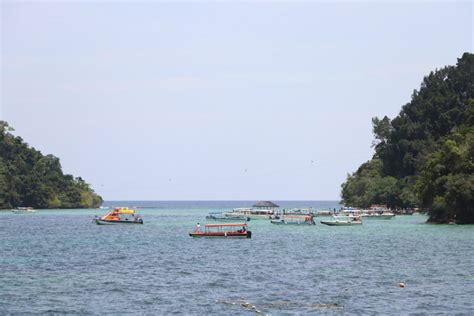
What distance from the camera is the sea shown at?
45.4 metres

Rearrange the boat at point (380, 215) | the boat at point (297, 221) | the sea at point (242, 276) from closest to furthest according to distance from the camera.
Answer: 1. the sea at point (242, 276)
2. the boat at point (297, 221)
3. the boat at point (380, 215)

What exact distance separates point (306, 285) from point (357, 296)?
18.1ft

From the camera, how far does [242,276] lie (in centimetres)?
5953

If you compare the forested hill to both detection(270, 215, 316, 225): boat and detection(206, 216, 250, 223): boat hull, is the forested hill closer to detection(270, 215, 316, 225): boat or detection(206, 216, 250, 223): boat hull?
detection(270, 215, 316, 225): boat

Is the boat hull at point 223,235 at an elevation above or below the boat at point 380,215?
below

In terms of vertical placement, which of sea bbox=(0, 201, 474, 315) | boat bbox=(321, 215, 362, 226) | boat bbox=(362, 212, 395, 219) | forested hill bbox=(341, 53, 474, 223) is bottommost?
sea bbox=(0, 201, 474, 315)

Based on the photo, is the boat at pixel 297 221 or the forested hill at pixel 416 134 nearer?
the boat at pixel 297 221

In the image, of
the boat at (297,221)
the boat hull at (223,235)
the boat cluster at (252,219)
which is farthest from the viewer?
the boat at (297,221)

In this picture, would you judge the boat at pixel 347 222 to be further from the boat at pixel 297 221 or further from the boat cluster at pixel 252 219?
the boat at pixel 297 221

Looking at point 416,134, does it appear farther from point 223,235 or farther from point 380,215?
point 223,235

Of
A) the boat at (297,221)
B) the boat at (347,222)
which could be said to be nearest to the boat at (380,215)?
the boat at (297,221)

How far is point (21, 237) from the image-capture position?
110000 millimetres

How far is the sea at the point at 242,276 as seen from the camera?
1788 inches

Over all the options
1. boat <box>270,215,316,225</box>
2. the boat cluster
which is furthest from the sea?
boat <box>270,215,316,225</box>
